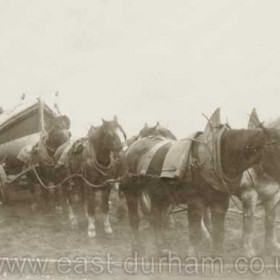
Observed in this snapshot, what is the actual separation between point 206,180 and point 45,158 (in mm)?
2763

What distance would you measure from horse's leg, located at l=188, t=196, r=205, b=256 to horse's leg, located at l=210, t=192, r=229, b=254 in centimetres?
10

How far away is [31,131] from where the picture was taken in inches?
294

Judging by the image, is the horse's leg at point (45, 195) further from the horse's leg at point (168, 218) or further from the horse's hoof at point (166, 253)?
the horse's hoof at point (166, 253)

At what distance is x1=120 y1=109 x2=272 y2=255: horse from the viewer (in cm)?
421

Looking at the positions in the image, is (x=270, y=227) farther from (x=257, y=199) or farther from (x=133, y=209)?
(x=133, y=209)

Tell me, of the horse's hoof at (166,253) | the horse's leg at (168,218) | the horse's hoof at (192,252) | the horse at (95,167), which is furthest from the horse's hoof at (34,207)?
the horse's hoof at (192,252)

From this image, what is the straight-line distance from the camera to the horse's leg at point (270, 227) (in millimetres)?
4512

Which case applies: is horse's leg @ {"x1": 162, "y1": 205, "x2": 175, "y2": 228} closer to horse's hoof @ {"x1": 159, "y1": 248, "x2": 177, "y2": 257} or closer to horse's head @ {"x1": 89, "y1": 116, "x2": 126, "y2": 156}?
horse's hoof @ {"x1": 159, "y1": 248, "x2": 177, "y2": 257}

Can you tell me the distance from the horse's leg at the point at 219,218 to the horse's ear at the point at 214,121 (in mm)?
547

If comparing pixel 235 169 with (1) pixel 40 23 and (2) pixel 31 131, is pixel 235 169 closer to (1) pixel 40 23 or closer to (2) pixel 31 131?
(1) pixel 40 23

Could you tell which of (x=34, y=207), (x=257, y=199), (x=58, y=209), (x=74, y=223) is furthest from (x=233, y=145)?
(x=34, y=207)

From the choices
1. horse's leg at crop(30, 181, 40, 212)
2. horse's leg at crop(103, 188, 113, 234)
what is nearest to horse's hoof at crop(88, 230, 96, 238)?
horse's leg at crop(103, 188, 113, 234)

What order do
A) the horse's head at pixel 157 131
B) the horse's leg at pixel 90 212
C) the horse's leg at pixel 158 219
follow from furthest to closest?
1. the horse's head at pixel 157 131
2. the horse's leg at pixel 90 212
3. the horse's leg at pixel 158 219

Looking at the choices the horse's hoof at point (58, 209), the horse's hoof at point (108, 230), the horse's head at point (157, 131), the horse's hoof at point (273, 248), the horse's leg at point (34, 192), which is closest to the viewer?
the horse's hoof at point (273, 248)
